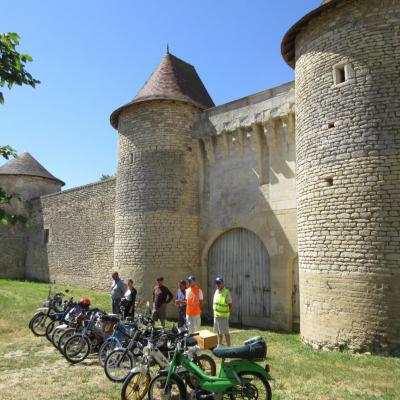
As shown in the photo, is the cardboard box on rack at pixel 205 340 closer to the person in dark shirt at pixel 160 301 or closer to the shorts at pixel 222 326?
the shorts at pixel 222 326

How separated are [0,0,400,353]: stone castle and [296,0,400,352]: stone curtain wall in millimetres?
21

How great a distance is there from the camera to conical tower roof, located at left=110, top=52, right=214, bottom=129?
12.3 m

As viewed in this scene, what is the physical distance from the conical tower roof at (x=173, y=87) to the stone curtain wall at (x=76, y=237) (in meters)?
4.25

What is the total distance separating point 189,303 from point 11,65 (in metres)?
5.96

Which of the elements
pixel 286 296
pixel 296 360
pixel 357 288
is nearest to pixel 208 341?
pixel 296 360

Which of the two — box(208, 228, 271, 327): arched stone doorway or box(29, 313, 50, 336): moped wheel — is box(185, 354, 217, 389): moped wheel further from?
box(208, 228, 271, 327): arched stone doorway

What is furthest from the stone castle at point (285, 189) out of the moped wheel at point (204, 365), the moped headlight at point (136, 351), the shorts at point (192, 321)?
the moped headlight at point (136, 351)

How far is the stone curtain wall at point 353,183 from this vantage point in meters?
6.89

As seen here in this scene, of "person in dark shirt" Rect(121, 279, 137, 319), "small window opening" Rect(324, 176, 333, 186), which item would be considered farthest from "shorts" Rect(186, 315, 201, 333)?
"small window opening" Rect(324, 176, 333, 186)

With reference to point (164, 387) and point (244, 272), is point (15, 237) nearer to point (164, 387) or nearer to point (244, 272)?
point (244, 272)

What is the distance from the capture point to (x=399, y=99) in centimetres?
716

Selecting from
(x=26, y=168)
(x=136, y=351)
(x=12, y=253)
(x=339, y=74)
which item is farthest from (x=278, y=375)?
(x=26, y=168)

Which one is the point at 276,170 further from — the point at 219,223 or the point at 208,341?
A: the point at 208,341

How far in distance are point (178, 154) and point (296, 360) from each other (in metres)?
7.15
